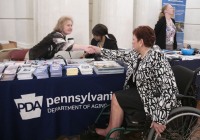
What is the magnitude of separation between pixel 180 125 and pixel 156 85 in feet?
1.20

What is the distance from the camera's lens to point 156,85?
1.85 meters

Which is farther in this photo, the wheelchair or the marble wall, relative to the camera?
the marble wall

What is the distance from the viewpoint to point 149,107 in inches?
72.5

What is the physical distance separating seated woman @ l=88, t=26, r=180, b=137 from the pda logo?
0.60 m

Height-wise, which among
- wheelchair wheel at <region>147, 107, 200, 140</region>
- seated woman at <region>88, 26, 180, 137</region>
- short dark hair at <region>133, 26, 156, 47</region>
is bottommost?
wheelchair wheel at <region>147, 107, 200, 140</region>

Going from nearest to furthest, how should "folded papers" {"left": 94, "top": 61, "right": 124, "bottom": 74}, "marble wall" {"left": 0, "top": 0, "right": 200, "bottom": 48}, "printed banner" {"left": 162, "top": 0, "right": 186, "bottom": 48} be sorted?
"folded papers" {"left": 94, "top": 61, "right": 124, "bottom": 74}, "marble wall" {"left": 0, "top": 0, "right": 200, "bottom": 48}, "printed banner" {"left": 162, "top": 0, "right": 186, "bottom": 48}

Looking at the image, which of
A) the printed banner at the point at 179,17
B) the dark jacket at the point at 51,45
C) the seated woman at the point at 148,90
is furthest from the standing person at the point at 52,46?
the printed banner at the point at 179,17

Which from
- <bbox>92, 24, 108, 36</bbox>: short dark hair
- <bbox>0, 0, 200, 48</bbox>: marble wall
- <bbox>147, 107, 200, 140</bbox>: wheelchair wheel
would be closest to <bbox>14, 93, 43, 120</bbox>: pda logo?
<bbox>147, 107, 200, 140</bbox>: wheelchair wheel

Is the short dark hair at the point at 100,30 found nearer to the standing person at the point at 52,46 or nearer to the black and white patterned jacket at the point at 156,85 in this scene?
the standing person at the point at 52,46

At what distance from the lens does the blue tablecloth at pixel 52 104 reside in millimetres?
1950

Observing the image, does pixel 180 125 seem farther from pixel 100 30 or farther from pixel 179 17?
pixel 179 17

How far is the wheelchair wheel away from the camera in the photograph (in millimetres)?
1759

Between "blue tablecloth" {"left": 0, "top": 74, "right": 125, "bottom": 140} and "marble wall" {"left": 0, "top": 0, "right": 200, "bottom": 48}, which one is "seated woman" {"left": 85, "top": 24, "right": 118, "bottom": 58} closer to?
"marble wall" {"left": 0, "top": 0, "right": 200, "bottom": 48}

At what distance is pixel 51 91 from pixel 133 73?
71 centimetres
